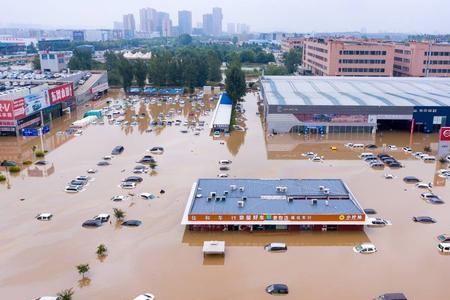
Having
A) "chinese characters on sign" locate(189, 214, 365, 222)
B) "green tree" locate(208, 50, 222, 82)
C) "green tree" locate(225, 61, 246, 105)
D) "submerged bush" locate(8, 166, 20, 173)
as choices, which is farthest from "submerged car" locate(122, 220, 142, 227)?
Answer: "green tree" locate(208, 50, 222, 82)

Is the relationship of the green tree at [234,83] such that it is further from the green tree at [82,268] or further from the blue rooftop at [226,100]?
the green tree at [82,268]

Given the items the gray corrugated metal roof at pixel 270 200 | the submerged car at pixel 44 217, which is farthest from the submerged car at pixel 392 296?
the submerged car at pixel 44 217

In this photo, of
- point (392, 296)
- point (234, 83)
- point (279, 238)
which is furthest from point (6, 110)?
point (392, 296)

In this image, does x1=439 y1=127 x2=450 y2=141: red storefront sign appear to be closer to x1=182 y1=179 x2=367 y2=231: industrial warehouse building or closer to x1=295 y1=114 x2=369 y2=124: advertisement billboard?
x1=295 y1=114 x2=369 y2=124: advertisement billboard

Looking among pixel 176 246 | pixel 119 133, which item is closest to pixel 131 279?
pixel 176 246

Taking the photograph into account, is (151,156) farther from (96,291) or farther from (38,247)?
(96,291)
